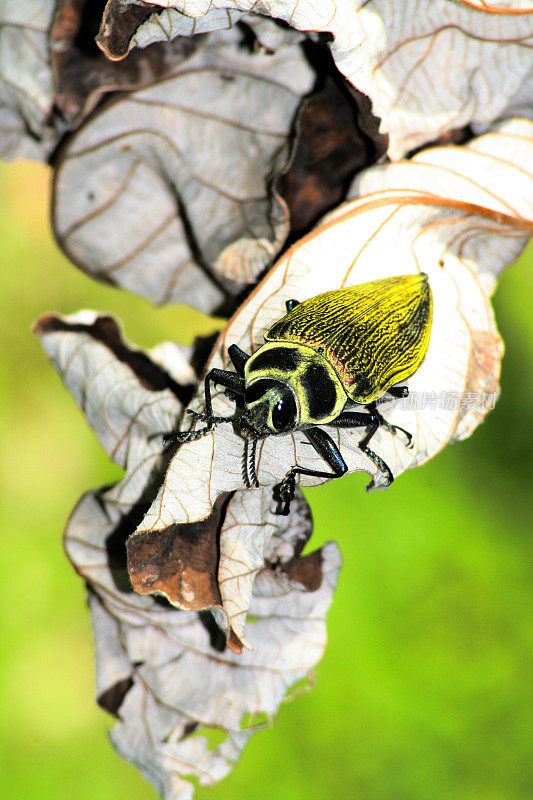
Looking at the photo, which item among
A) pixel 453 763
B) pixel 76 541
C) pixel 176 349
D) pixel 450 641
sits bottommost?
pixel 453 763

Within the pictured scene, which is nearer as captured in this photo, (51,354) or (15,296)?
(51,354)

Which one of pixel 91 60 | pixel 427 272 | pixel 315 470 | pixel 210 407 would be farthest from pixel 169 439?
pixel 91 60

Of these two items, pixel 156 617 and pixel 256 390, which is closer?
pixel 256 390

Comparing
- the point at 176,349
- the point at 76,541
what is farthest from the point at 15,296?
the point at 76,541

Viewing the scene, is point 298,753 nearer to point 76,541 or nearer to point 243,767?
point 243,767

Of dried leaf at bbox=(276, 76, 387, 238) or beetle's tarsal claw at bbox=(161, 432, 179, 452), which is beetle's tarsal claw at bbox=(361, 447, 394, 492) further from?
dried leaf at bbox=(276, 76, 387, 238)

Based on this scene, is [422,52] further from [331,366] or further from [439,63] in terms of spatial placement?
[331,366]

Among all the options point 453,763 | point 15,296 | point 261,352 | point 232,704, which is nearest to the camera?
point 261,352
